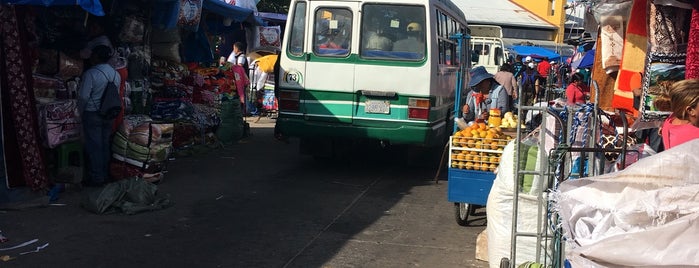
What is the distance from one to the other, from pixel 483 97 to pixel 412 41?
1.26 meters

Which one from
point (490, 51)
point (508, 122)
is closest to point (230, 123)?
point (508, 122)

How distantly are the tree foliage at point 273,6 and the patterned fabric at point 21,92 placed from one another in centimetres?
1971

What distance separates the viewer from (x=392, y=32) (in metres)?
10.4

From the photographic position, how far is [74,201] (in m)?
8.23

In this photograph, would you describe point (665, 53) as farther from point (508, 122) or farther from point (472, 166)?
point (508, 122)

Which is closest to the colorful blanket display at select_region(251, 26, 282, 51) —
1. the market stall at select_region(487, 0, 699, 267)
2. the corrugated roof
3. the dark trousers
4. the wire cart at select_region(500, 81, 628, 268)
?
the dark trousers

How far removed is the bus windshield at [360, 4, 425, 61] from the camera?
10.3m

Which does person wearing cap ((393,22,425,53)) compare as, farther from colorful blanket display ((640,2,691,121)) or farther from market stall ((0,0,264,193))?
colorful blanket display ((640,2,691,121))

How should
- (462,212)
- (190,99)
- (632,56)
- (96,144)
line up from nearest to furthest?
(632,56) < (462,212) < (96,144) < (190,99)

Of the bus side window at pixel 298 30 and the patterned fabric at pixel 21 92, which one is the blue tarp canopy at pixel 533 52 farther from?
the patterned fabric at pixel 21 92

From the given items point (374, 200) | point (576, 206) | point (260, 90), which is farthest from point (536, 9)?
point (576, 206)

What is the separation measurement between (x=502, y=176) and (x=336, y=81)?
15.5 ft

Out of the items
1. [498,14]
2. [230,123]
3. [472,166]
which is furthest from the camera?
[498,14]

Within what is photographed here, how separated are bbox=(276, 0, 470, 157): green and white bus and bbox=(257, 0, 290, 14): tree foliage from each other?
17.3 m
